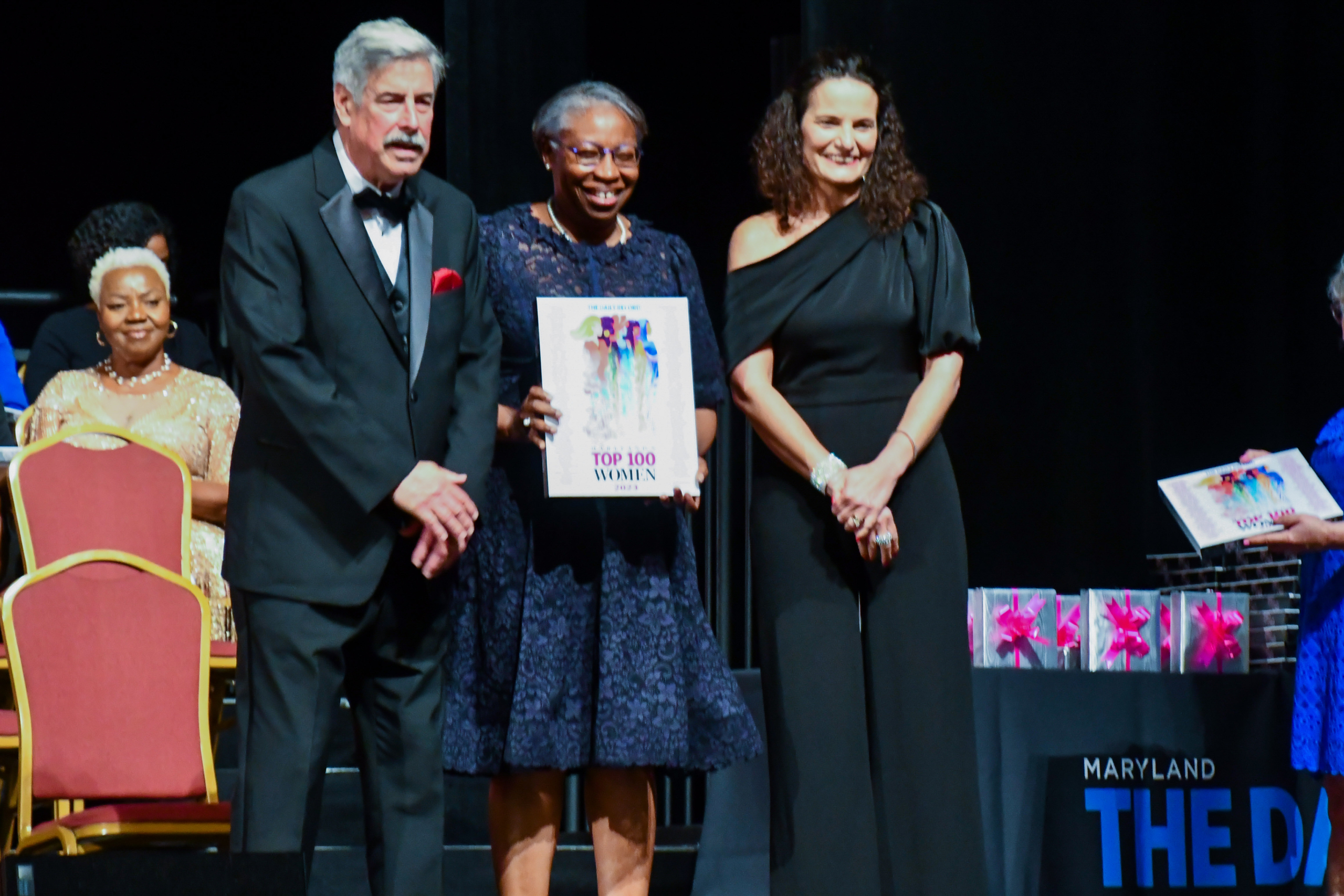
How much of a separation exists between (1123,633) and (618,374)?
187cm

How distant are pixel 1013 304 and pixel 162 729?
9.38 ft

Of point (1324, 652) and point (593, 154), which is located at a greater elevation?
point (593, 154)

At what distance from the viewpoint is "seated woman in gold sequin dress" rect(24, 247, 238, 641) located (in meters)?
4.72

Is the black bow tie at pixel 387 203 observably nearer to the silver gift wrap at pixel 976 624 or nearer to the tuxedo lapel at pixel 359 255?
the tuxedo lapel at pixel 359 255

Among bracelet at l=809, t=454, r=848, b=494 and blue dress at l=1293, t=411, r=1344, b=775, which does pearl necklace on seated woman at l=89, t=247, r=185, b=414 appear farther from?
blue dress at l=1293, t=411, r=1344, b=775

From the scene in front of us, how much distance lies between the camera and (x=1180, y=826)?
157 inches

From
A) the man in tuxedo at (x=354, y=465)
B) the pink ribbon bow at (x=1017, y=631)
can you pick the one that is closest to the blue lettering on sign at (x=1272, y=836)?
the pink ribbon bow at (x=1017, y=631)

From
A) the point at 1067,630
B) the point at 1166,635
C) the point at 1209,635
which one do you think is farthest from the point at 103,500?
the point at 1209,635

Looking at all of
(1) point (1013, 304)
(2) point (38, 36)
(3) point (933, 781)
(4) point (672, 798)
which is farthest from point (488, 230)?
(2) point (38, 36)

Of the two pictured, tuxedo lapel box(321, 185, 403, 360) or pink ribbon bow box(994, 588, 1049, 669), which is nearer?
tuxedo lapel box(321, 185, 403, 360)

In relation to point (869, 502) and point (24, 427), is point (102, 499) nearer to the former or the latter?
point (24, 427)

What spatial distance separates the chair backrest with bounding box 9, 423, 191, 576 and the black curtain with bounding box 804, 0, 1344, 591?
2.21 meters

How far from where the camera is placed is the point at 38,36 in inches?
283

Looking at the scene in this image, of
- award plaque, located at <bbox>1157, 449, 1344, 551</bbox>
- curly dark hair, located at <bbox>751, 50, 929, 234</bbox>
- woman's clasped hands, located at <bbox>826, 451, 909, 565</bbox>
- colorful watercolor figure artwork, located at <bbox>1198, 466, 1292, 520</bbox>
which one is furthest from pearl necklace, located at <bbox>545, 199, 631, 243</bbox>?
colorful watercolor figure artwork, located at <bbox>1198, 466, 1292, 520</bbox>
